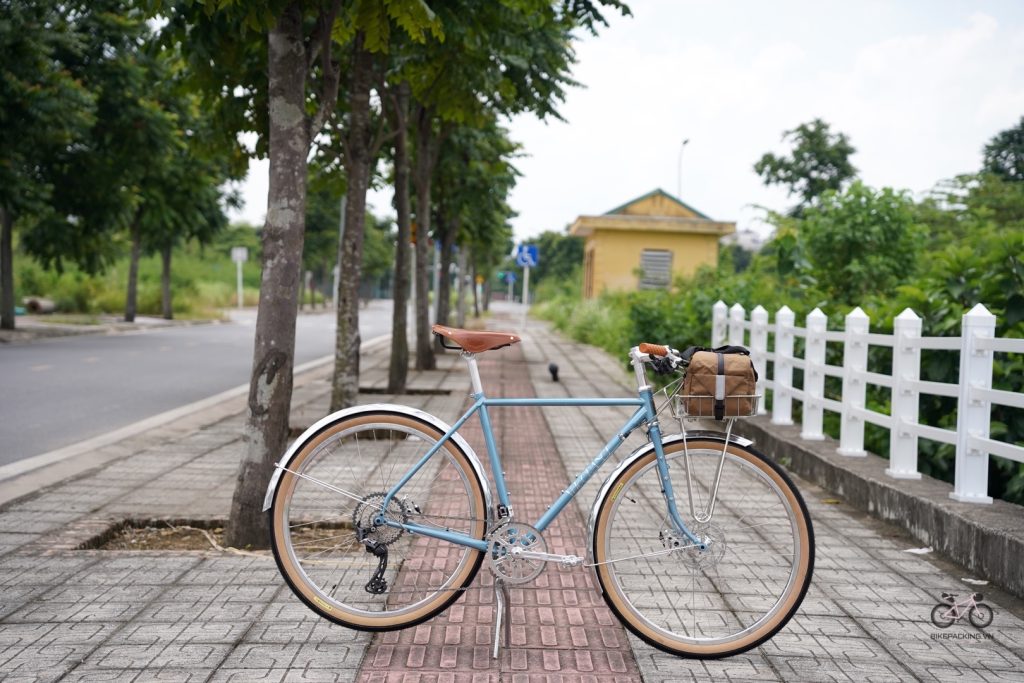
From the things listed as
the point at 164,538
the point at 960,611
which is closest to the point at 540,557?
the point at 960,611

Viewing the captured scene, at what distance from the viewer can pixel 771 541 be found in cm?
354

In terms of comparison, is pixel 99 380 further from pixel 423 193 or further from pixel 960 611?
pixel 960 611

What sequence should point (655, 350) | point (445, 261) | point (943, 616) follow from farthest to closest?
point (445, 261) → point (943, 616) → point (655, 350)

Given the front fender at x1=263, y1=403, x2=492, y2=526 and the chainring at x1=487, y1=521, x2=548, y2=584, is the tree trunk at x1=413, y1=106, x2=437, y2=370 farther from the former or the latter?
the chainring at x1=487, y1=521, x2=548, y2=584

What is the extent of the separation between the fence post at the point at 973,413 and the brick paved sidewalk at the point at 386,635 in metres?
0.48

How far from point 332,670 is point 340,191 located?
425 inches

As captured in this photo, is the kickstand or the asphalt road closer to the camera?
the kickstand

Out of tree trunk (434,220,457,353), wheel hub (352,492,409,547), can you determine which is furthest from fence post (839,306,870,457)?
tree trunk (434,220,457,353)

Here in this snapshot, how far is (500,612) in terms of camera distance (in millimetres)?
3518

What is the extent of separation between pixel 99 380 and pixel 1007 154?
4695cm

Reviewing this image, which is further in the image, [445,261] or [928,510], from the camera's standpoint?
[445,261]

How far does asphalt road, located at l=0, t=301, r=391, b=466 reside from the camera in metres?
9.31

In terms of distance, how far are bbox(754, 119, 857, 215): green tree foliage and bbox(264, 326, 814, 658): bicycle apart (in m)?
42.9

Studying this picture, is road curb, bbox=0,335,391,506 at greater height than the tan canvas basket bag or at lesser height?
lesser
